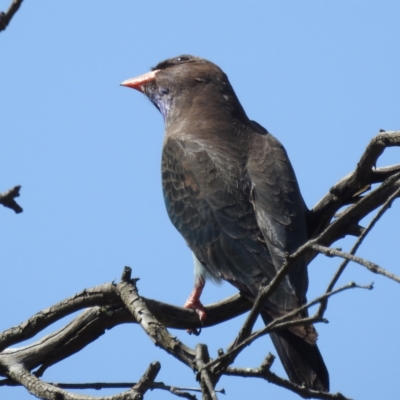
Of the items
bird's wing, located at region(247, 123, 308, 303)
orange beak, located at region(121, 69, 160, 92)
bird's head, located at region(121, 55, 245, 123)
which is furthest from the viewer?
orange beak, located at region(121, 69, 160, 92)

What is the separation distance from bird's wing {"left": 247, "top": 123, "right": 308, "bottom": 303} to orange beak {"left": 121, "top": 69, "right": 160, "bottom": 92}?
154 centimetres

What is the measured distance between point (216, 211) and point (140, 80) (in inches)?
83.9

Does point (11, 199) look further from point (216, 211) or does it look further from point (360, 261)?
point (216, 211)

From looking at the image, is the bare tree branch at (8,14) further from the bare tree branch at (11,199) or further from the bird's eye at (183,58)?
the bird's eye at (183,58)

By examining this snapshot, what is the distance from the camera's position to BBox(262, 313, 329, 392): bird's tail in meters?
3.87

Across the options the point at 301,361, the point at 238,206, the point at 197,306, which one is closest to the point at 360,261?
the point at 301,361

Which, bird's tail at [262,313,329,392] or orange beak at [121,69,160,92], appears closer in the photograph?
bird's tail at [262,313,329,392]

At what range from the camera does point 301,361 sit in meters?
3.94

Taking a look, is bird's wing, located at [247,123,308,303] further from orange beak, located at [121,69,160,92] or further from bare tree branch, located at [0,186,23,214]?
bare tree branch, located at [0,186,23,214]

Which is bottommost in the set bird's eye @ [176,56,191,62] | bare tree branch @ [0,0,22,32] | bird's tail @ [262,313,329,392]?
bird's tail @ [262,313,329,392]

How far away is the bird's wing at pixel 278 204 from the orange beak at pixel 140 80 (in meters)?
1.54

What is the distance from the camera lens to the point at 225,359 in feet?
8.25

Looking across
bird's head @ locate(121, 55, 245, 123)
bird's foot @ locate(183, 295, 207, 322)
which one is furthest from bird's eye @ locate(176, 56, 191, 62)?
bird's foot @ locate(183, 295, 207, 322)

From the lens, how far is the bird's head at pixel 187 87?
585 cm
